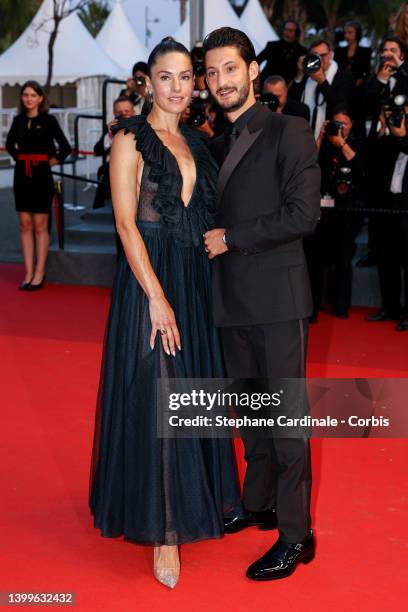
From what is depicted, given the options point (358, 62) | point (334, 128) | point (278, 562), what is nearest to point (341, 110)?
point (334, 128)

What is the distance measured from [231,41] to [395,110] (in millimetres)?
4115

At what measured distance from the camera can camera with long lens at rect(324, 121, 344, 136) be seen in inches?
286

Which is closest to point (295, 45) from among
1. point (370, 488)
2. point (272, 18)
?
point (370, 488)

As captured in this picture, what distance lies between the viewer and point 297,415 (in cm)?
341

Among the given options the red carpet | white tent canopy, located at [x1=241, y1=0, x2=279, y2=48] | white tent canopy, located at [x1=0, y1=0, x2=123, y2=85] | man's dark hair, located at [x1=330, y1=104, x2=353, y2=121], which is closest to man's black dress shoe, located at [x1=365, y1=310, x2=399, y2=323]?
the red carpet

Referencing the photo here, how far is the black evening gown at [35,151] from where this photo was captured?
8305 millimetres

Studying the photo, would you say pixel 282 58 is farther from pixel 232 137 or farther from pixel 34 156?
pixel 232 137

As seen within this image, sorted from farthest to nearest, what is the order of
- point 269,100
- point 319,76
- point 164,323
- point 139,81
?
1. point 139,81
2. point 319,76
3. point 269,100
4. point 164,323

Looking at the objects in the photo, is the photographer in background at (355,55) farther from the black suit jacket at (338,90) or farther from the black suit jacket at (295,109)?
the black suit jacket at (295,109)

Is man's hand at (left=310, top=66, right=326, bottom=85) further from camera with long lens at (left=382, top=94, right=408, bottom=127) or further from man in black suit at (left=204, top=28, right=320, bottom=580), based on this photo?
man in black suit at (left=204, top=28, right=320, bottom=580)

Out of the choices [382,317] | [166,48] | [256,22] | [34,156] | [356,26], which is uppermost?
[256,22]

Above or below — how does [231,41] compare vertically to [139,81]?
above

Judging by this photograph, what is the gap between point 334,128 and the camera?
7.26 metres

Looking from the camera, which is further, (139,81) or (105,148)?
(105,148)
